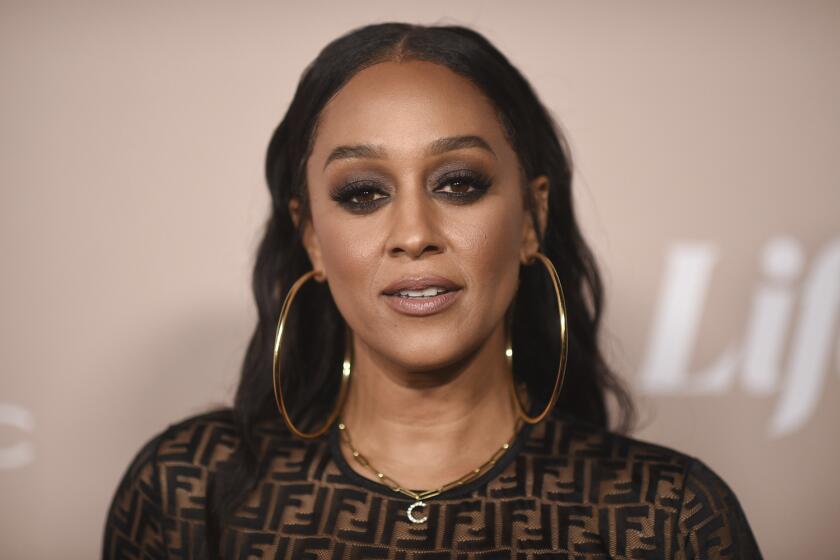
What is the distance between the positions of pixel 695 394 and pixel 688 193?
520 mm

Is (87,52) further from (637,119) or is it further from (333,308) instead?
(637,119)

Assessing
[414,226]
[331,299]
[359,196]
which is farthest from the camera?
[331,299]

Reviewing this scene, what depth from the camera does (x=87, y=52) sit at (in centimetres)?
260

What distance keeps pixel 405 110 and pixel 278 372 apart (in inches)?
20.8

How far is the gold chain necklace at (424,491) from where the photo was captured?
179 centimetres

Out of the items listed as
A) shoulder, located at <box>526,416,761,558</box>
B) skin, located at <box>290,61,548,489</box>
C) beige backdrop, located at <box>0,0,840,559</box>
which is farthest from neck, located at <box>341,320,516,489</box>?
beige backdrop, located at <box>0,0,840,559</box>

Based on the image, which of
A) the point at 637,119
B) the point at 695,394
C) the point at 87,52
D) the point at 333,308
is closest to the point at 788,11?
the point at 637,119

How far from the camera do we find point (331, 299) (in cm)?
210

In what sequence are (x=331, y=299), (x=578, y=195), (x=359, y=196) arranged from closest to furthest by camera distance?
(x=359, y=196) < (x=331, y=299) < (x=578, y=195)

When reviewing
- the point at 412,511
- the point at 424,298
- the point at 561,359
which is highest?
the point at 424,298

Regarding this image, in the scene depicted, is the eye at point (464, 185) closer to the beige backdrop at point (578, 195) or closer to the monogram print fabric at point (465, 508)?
the monogram print fabric at point (465, 508)

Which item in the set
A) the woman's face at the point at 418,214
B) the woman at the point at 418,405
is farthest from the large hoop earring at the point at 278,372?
the woman's face at the point at 418,214

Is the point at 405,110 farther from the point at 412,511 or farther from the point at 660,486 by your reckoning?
the point at 660,486

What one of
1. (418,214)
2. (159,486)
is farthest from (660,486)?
(159,486)
